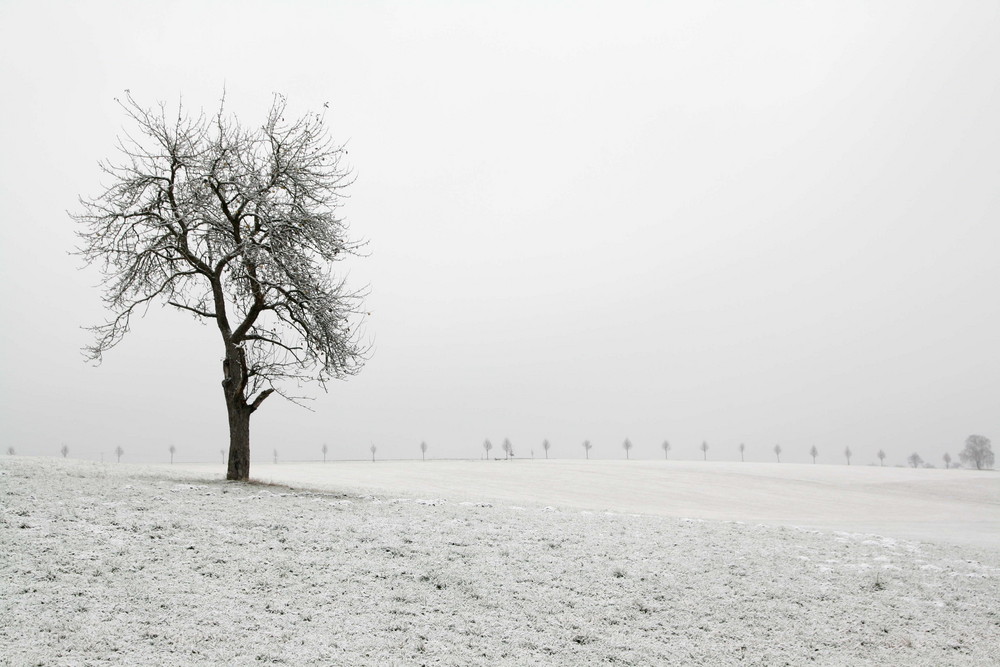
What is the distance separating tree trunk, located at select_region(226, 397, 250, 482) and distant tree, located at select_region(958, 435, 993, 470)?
11889 centimetres

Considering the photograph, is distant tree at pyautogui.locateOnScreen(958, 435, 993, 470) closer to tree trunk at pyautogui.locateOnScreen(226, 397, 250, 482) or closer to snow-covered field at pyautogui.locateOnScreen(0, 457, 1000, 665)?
snow-covered field at pyautogui.locateOnScreen(0, 457, 1000, 665)

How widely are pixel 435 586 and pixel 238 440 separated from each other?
42.4 feet

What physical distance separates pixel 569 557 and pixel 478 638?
438 centimetres

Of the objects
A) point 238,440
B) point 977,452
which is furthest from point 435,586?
point 977,452

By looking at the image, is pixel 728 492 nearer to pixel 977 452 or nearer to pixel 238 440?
pixel 238 440

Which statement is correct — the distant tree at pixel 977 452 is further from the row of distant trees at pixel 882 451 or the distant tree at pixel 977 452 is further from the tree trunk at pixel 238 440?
the tree trunk at pixel 238 440

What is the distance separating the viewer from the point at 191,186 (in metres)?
22.1

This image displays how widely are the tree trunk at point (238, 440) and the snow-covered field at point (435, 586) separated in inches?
114

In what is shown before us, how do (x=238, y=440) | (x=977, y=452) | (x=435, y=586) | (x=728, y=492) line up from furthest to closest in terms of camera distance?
(x=977, y=452) → (x=728, y=492) → (x=238, y=440) → (x=435, y=586)

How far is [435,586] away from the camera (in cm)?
1144

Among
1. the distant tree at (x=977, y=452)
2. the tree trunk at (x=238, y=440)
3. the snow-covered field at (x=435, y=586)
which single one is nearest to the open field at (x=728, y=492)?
the tree trunk at (x=238, y=440)

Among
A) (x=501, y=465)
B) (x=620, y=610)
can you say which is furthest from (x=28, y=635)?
(x=501, y=465)

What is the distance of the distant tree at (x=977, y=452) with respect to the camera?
106625mm

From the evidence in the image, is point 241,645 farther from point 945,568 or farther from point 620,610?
point 945,568
